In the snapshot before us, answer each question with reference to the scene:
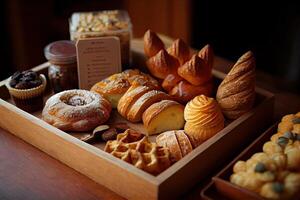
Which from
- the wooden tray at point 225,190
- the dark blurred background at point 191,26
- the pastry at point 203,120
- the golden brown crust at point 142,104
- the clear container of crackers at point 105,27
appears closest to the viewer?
the wooden tray at point 225,190

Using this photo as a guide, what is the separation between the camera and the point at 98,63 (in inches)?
58.1

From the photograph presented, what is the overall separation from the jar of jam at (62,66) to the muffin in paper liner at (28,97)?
7cm

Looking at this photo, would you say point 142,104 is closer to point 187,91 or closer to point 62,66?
point 187,91

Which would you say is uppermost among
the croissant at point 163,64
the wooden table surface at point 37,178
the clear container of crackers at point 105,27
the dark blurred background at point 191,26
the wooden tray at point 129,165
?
the clear container of crackers at point 105,27

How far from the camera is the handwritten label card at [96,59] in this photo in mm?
1445

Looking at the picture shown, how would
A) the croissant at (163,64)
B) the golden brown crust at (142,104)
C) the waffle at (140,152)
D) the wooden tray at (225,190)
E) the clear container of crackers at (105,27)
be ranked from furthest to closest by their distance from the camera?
the clear container of crackers at (105,27) < the croissant at (163,64) < the golden brown crust at (142,104) < the waffle at (140,152) < the wooden tray at (225,190)

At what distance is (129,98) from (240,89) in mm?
307

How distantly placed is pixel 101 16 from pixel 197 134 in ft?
2.06

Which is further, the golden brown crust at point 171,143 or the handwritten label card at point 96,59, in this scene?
the handwritten label card at point 96,59

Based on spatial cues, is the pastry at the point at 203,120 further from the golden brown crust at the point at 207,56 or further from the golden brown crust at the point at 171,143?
the golden brown crust at the point at 207,56

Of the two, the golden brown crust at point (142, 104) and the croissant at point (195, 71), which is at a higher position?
the croissant at point (195, 71)

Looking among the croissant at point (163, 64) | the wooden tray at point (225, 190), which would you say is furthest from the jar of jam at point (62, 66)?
the wooden tray at point (225, 190)

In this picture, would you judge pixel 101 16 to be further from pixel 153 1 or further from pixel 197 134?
pixel 153 1

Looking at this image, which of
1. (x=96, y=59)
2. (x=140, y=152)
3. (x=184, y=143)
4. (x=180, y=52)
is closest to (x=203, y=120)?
(x=184, y=143)
